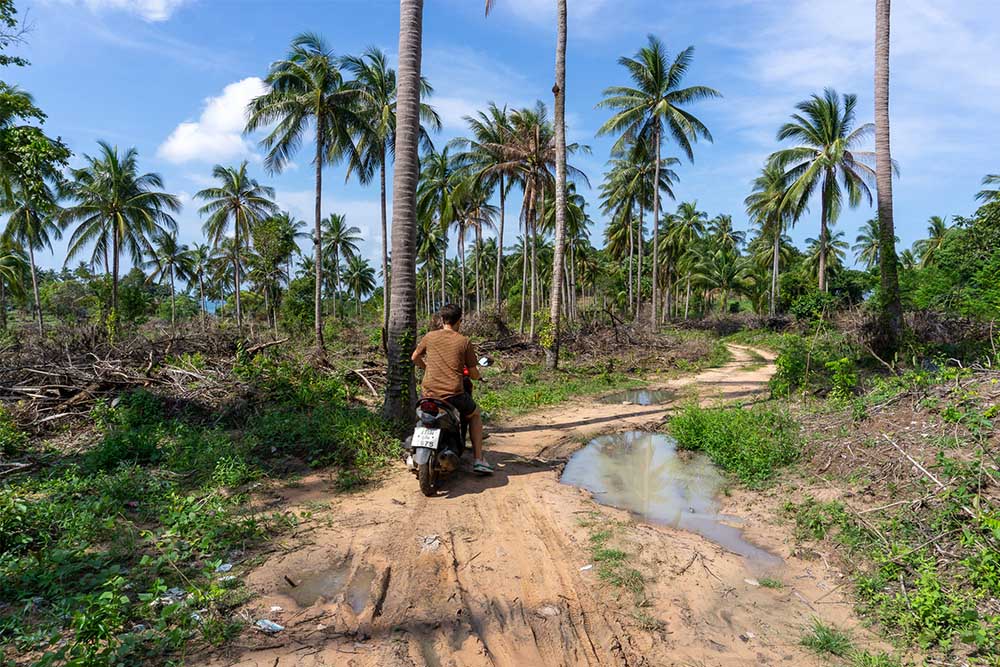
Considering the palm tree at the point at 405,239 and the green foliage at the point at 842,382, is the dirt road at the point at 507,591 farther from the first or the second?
the green foliage at the point at 842,382

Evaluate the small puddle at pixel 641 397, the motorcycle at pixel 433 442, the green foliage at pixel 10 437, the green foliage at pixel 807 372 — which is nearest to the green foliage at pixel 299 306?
the small puddle at pixel 641 397

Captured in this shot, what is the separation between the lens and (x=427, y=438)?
5305 millimetres

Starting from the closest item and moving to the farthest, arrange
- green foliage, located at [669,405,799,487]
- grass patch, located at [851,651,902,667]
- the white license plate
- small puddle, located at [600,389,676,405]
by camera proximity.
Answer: grass patch, located at [851,651,902,667] → the white license plate → green foliage, located at [669,405,799,487] → small puddle, located at [600,389,676,405]

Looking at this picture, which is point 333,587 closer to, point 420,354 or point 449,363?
point 449,363

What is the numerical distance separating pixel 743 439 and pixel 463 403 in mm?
3642

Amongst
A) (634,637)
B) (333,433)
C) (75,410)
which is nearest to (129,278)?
(75,410)

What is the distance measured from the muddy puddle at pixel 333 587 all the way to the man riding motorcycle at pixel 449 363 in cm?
204

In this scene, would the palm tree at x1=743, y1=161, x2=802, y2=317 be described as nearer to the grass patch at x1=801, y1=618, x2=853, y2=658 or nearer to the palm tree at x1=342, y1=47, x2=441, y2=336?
the palm tree at x1=342, y1=47, x2=441, y2=336

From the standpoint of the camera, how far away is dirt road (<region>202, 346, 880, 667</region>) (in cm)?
305

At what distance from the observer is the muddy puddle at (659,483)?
195 inches

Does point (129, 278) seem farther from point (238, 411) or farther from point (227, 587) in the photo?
point (227, 587)

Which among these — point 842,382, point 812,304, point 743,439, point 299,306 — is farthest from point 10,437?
point 812,304

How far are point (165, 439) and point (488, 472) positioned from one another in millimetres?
4504

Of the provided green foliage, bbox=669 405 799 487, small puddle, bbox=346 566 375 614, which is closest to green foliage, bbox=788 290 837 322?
green foliage, bbox=669 405 799 487
